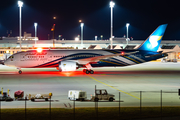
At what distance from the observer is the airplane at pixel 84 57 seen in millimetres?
40500

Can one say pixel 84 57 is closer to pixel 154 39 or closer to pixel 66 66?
pixel 66 66

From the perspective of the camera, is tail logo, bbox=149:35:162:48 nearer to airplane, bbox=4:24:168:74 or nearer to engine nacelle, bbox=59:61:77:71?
airplane, bbox=4:24:168:74

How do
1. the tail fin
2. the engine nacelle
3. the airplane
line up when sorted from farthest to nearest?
the tail fin, the airplane, the engine nacelle

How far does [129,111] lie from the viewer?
629 inches

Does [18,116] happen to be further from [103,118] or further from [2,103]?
[103,118]

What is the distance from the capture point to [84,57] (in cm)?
4247

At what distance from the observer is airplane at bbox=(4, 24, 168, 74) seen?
40500 mm

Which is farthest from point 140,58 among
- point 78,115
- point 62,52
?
point 78,115

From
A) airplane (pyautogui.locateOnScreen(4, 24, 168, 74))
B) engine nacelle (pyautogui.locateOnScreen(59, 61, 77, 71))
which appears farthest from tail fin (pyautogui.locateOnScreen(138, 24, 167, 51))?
engine nacelle (pyautogui.locateOnScreen(59, 61, 77, 71))

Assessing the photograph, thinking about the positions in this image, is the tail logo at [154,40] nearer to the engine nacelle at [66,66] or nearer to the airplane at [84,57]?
the airplane at [84,57]

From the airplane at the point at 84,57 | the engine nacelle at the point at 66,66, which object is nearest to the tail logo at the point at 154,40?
the airplane at the point at 84,57

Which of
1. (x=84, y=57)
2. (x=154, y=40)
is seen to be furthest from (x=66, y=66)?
(x=154, y=40)

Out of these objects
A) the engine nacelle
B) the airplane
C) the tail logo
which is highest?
the tail logo

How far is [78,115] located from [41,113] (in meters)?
2.15
